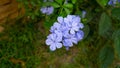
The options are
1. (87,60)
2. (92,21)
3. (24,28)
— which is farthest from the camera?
(24,28)

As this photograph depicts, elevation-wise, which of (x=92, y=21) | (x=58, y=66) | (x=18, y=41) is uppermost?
(x=92, y=21)

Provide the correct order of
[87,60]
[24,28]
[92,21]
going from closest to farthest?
1. [92,21]
2. [87,60]
3. [24,28]

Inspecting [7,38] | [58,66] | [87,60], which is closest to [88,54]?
[87,60]

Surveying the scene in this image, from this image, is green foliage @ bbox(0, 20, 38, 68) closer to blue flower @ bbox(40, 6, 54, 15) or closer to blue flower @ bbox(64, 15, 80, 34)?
blue flower @ bbox(40, 6, 54, 15)

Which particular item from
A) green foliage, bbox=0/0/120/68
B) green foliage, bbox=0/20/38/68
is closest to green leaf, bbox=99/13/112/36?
green foliage, bbox=0/0/120/68

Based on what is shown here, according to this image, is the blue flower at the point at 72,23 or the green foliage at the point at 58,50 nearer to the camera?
the blue flower at the point at 72,23

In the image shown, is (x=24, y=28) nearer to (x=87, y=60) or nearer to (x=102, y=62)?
(x=87, y=60)

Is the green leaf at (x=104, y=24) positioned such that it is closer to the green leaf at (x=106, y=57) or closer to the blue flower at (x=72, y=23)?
the green leaf at (x=106, y=57)

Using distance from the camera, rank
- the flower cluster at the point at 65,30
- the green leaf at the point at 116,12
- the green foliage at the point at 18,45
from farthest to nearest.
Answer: the green foliage at the point at 18,45, the green leaf at the point at 116,12, the flower cluster at the point at 65,30

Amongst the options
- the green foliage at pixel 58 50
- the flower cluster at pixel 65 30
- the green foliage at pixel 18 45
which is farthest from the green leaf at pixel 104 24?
the green foliage at pixel 18 45
